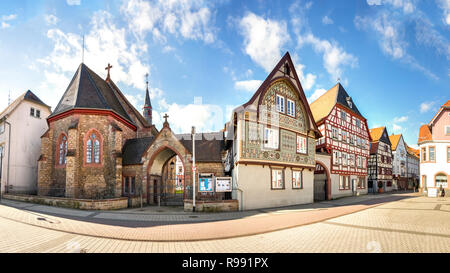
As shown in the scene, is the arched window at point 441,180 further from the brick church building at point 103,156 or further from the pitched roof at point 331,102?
the brick church building at point 103,156

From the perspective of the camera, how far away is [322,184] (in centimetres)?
2573

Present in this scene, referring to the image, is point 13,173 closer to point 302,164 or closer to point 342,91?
point 302,164

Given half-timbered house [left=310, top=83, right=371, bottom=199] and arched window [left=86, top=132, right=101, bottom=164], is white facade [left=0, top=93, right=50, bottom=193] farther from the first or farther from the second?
half-timbered house [left=310, top=83, right=371, bottom=199]

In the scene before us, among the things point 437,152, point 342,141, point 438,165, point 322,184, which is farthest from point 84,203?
point 437,152

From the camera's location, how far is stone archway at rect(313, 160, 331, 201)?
82.1ft

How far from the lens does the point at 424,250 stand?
22.6ft

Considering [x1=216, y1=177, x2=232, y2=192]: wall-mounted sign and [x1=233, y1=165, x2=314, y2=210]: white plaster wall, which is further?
[x1=216, y1=177, x2=232, y2=192]: wall-mounted sign

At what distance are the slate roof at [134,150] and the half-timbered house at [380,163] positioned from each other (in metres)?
34.7

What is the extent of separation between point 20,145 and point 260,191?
2715 centimetres

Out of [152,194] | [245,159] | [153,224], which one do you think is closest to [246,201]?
[245,159]

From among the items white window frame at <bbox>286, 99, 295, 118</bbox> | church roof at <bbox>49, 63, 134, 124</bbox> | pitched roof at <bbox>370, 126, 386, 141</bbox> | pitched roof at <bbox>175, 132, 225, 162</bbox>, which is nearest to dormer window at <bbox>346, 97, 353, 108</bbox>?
pitched roof at <bbox>370, 126, 386, 141</bbox>

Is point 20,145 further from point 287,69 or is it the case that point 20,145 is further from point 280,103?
point 287,69

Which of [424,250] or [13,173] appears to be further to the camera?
[13,173]
